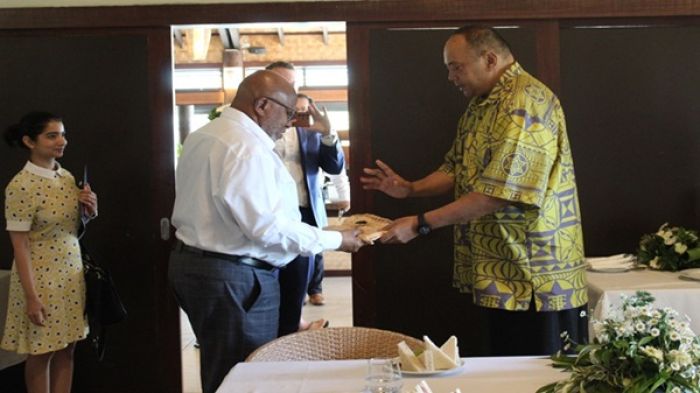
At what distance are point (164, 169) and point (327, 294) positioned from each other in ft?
13.6

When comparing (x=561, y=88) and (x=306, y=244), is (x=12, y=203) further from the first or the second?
(x=561, y=88)

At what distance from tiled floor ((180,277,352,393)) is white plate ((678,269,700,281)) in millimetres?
2350

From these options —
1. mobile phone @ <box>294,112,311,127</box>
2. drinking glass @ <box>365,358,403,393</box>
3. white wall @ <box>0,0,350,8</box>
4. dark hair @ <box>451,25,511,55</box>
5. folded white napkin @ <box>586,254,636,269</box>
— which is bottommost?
drinking glass @ <box>365,358,403,393</box>

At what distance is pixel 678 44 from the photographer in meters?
3.72

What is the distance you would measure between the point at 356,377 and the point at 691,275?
1.76 metres

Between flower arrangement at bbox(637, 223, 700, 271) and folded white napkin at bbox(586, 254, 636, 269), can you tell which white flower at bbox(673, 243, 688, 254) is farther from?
folded white napkin at bbox(586, 254, 636, 269)

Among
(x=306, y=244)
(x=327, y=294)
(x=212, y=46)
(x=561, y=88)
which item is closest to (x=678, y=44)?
(x=561, y=88)

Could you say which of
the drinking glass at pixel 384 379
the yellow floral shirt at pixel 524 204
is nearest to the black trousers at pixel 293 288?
the yellow floral shirt at pixel 524 204

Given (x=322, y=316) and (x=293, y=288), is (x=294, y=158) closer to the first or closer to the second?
(x=293, y=288)

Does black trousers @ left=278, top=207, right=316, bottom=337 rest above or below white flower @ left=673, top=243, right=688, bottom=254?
below

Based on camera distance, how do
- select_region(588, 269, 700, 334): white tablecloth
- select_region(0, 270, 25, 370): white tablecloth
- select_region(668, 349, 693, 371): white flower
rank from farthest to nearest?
select_region(0, 270, 25, 370): white tablecloth → select_region(588, 269, 700, 334): white tablecloth → select_region(668, 349, 693, 371): white flower

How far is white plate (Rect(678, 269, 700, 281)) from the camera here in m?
2.94

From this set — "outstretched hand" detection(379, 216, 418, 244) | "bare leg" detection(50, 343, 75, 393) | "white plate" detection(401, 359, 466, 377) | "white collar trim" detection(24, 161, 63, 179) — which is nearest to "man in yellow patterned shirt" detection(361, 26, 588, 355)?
"outstretched hand" detection(379, 216, 418, 244)

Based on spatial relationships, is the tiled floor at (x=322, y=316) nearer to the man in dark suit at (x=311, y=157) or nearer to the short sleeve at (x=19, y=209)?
the man in dark suit at (x=311, y=157)
